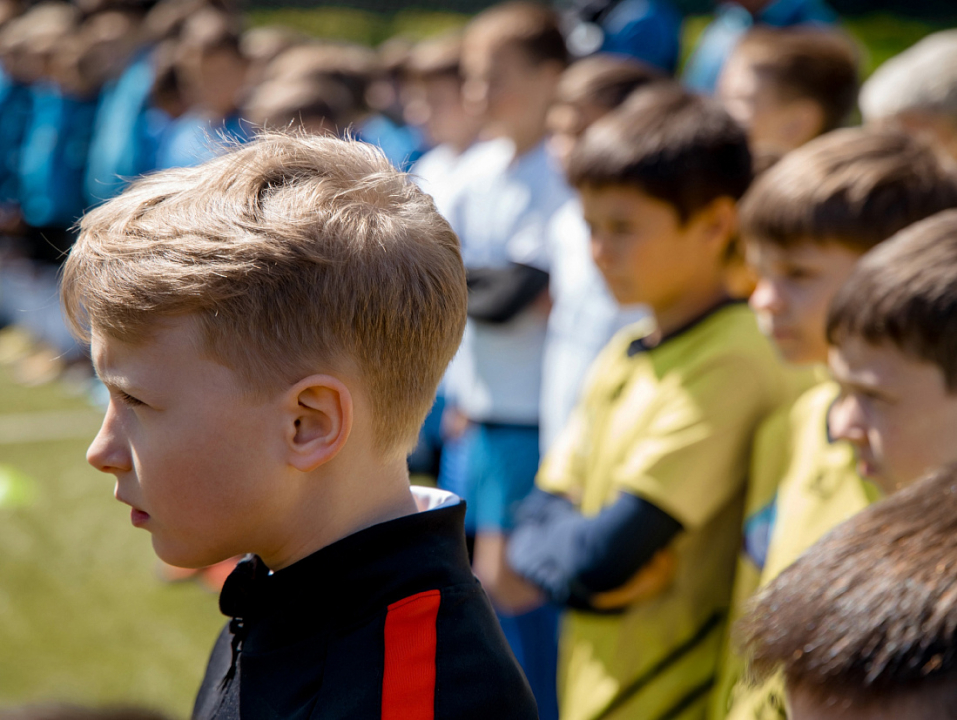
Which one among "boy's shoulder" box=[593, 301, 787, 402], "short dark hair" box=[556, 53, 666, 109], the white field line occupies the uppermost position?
"short dark hair" box=[556, 53, 666, 109]

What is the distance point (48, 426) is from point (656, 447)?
5.62 meters

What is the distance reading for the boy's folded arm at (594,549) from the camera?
1.90 m

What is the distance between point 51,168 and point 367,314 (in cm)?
807

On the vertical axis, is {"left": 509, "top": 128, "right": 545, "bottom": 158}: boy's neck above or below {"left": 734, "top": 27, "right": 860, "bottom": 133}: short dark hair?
below

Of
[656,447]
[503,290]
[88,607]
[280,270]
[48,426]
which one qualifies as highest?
[280,270]

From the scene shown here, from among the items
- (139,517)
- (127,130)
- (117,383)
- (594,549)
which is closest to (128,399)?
(117,383)

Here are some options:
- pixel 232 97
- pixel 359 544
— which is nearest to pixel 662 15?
pixel 232 97

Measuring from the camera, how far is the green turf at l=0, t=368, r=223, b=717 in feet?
11.2

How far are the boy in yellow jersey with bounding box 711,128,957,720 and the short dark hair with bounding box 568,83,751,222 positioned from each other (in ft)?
0.70

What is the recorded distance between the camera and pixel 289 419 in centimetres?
111

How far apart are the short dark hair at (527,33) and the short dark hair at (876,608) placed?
3.41 meters

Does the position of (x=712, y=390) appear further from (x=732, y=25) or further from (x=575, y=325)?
(x=732, y=25)

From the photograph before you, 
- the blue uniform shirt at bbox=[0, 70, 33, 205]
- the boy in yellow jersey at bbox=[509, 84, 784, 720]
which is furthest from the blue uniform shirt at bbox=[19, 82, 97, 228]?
the boy in yellow jersey at bbox=[509, 84, 784, 720]

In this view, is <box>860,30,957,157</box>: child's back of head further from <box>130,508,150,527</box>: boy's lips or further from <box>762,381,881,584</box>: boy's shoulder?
<box>130,508,150,527</box>: boy's lips
